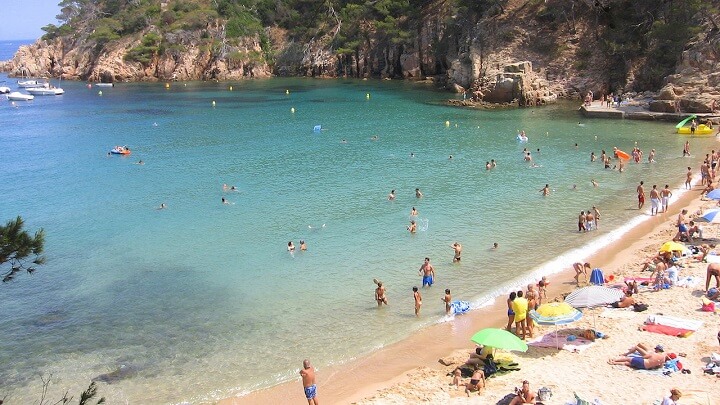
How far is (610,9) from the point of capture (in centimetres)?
6041

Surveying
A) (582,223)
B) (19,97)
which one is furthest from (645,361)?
(19,97)

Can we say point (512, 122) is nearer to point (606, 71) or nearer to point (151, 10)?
point (606, 71)

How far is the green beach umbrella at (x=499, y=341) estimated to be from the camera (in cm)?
1389

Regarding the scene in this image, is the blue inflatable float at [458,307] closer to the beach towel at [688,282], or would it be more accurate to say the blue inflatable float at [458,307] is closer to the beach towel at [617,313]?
the beach towel at [617,313]

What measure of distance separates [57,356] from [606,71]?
54.1m

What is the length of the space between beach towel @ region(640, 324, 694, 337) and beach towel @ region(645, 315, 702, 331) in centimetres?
13

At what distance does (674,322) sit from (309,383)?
9.55 meters

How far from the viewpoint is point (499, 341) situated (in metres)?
14.0

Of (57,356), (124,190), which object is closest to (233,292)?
(57,356)

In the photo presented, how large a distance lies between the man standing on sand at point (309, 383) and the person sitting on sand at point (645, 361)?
23.0 feet

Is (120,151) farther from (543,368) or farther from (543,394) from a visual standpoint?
(543,394)

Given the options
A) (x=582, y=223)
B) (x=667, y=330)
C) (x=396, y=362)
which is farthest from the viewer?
(x=582, y=223)

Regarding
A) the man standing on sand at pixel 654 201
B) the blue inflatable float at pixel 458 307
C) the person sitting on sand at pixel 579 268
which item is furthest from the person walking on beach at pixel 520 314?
the man standing on sand at pixel 654 201

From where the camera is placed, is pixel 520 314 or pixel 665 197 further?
pixel 665 197
